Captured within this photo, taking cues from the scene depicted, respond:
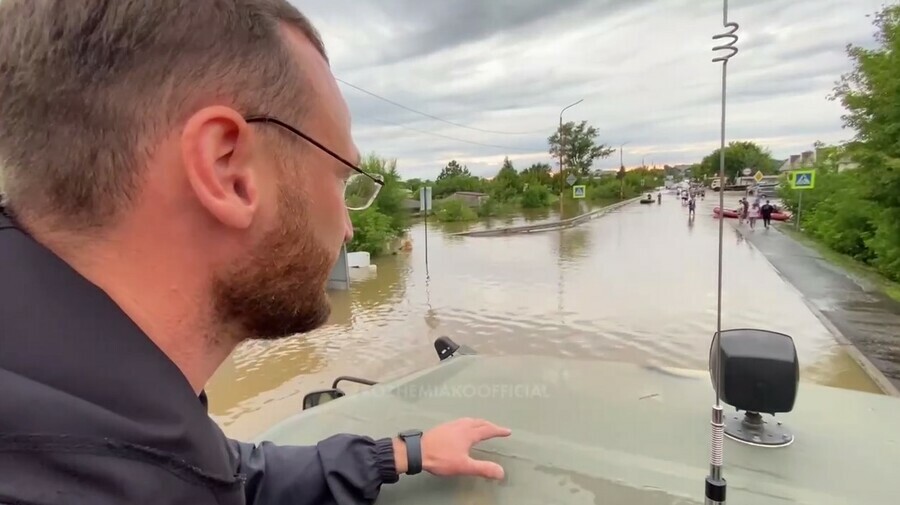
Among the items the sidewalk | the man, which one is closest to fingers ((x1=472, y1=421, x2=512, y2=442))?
the man

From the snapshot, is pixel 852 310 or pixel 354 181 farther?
pixel 852 310

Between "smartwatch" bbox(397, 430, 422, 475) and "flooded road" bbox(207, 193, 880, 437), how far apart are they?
534 cm

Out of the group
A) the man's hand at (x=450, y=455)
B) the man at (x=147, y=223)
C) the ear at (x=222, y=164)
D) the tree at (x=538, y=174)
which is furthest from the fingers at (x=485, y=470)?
the tree at (x=538, y=174)

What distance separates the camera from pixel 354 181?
1301mm

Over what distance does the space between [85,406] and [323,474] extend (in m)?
0.73

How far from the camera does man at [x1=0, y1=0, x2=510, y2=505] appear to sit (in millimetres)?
677

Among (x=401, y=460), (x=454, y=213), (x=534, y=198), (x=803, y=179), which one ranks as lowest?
(x=454, y=213)

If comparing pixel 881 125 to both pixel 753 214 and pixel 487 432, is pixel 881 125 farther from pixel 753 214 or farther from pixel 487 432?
pixel 753 214

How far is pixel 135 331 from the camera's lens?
2.53ft

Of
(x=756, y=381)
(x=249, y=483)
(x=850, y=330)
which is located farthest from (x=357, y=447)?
(x=850, y=330)

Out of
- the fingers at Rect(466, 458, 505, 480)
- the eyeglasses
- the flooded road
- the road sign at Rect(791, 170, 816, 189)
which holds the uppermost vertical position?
the road sign at Rect(791, 170, 816, 189)

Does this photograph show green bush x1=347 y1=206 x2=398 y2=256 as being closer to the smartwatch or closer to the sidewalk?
the sidewalk

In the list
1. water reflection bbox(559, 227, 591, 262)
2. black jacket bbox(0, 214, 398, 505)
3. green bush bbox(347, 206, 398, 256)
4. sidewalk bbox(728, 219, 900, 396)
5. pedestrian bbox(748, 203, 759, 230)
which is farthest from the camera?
pedestrian bbox(748, 203, 759, 230)

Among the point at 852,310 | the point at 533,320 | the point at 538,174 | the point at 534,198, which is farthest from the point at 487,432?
the point at 538,174
